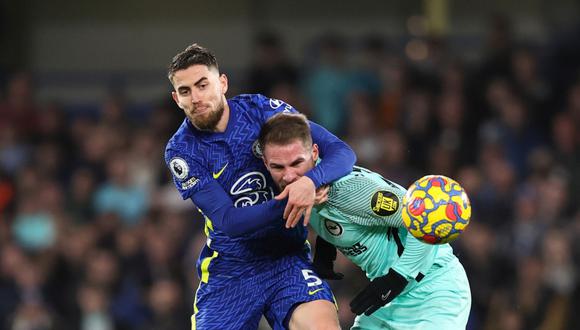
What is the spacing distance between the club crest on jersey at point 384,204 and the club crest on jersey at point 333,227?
0.81 ft

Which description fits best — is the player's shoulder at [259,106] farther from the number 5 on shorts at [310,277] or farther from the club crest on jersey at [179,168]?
the number 5 on shorts at [310,277]

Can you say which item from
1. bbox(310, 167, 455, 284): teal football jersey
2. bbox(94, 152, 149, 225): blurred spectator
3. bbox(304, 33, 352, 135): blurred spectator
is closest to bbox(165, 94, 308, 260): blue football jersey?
bbox(310, 167, 455, 284): teal football jersey

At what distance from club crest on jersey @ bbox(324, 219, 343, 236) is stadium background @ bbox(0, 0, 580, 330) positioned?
4.08 meters

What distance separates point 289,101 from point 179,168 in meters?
5.95

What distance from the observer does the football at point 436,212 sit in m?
5.23

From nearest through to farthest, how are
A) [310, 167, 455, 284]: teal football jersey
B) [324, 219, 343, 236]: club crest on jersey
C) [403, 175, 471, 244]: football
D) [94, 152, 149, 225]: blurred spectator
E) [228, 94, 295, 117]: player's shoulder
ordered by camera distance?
[403, 175, 471, 244]: football, [310, 167, 455, 284]: teal football jersey, [324, 219, 343, 236]: club crest on jersey, [228, 94, 295, 117]: player's shoulder, [94, 152, 149, 225]: blurred spectator

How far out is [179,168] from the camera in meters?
5.62

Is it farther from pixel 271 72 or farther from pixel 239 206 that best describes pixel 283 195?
pixel 271 72

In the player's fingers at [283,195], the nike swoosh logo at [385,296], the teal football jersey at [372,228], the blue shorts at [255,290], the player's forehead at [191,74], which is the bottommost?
the blue shorts at [255,290]

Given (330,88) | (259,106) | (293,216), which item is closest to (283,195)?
(293,216)

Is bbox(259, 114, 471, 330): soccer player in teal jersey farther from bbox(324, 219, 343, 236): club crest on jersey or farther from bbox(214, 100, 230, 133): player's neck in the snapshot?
bbox(214, 100, 230, 133): player's neck

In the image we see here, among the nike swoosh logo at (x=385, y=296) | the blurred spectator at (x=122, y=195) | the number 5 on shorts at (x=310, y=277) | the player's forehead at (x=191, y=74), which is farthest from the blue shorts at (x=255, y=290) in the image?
the blurred spectator at (x=122, y=195)

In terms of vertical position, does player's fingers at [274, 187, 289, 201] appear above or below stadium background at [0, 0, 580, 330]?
above

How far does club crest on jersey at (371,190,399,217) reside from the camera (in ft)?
17.8
